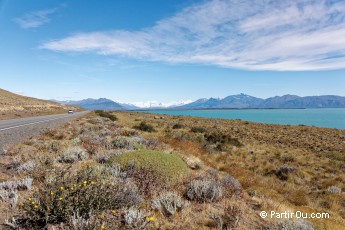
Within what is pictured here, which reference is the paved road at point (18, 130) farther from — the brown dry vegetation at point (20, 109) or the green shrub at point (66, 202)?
the brown dry vegetation at point (20, 109)

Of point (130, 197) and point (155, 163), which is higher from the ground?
point (155, 163)

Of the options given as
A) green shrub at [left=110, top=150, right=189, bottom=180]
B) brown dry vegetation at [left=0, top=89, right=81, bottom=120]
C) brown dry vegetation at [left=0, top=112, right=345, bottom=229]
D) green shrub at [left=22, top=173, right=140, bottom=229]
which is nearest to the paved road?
brown dry vegetation at [left=0, top=112, right=345, bottom=229]

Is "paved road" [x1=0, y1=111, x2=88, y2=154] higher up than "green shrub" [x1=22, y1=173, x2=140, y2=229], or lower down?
lower down

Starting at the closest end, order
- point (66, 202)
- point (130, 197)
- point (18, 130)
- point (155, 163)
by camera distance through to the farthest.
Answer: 1. point (66, 202)
2. point (130, 197)
3. point (155, 163)
4. point (18, 130)

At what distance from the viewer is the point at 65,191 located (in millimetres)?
4406

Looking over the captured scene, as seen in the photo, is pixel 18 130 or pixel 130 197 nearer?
pixel 130 197

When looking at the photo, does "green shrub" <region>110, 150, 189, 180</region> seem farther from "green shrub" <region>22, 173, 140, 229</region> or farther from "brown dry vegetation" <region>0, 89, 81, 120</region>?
"brown dry vegetation" <region>0, 89, 81, 120</region>

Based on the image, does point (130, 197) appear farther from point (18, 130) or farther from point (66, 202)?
point (18, 130)

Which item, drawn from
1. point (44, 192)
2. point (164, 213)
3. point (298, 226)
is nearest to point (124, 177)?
point (164, 213)

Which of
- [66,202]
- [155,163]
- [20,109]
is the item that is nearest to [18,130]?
[155,163]

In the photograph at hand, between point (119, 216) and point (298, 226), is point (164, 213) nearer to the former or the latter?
point (119, 216)

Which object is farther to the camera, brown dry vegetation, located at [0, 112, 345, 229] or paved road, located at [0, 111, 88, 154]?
paved road, located at [0, 111, 88, 154]

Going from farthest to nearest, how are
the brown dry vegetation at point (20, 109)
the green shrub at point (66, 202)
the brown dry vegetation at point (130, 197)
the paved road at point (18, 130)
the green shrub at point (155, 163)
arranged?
the brown dry vegetation at point (20, 109) < the paved road at point (18, 130) < the green shrub at point (155, 163) < the brown dry vegetation at point (130, 197) < the green shrub at point (66, 202)

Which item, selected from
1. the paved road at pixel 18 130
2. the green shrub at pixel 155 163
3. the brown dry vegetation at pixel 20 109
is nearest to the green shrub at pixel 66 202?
the green shrub at pixel 155 163
